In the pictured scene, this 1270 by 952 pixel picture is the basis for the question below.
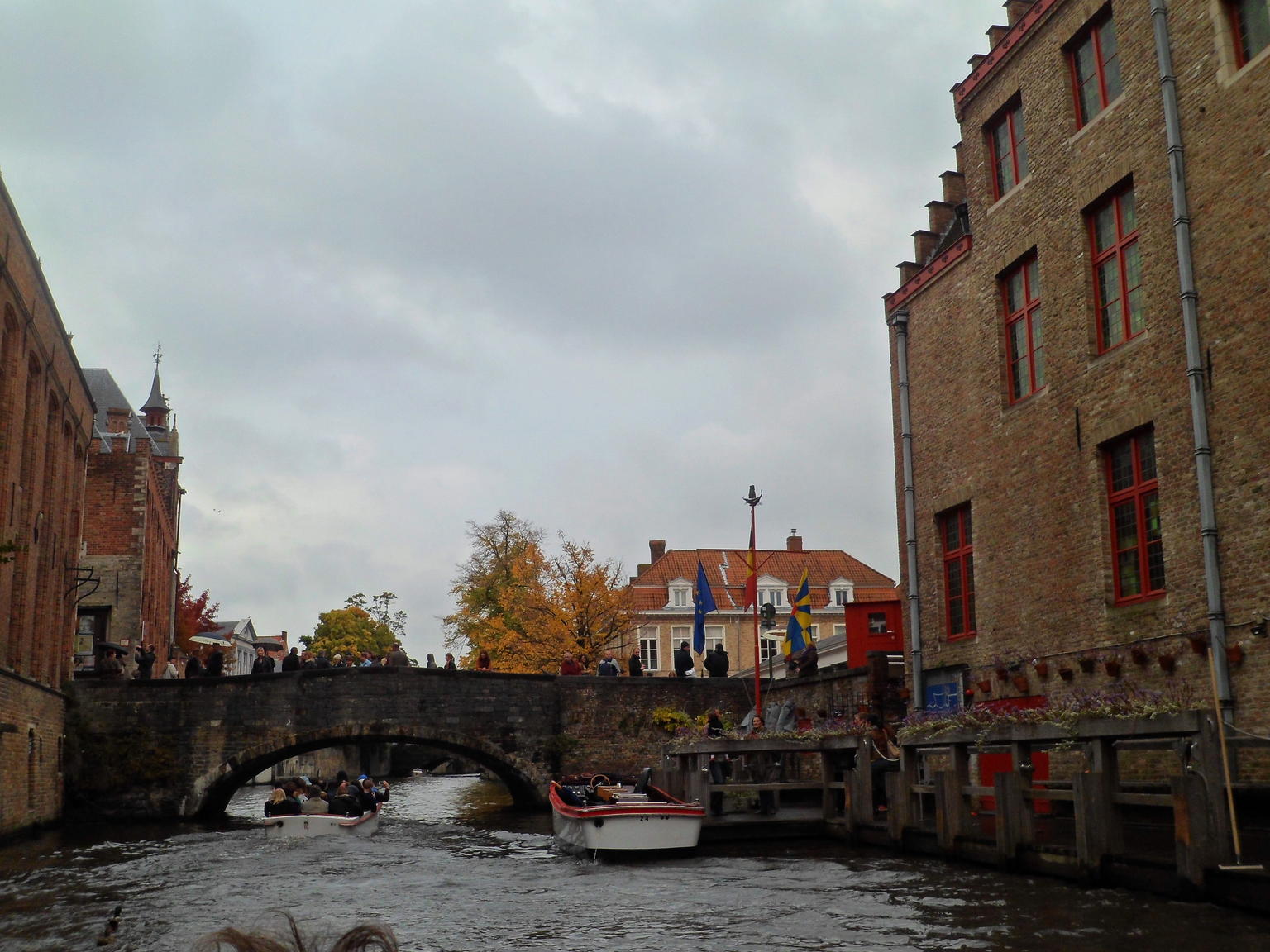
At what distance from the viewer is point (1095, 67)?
18125 millimetres

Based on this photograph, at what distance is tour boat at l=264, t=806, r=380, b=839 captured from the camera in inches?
960

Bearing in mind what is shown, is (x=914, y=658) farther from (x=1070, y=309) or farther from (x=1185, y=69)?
(x=1185, y=69)

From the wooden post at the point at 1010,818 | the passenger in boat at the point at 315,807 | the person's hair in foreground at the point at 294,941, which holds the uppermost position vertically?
the person's hair in foreground at the point at 294,941

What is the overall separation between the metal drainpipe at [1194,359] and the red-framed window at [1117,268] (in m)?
1.06

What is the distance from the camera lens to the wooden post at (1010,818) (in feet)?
46.8

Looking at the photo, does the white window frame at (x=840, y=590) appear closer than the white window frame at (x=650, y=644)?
No

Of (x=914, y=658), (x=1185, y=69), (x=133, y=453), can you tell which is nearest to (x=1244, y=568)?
(x=1185, y=69)

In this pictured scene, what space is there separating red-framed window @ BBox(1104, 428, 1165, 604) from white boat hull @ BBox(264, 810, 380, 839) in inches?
605

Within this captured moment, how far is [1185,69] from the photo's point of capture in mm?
15930

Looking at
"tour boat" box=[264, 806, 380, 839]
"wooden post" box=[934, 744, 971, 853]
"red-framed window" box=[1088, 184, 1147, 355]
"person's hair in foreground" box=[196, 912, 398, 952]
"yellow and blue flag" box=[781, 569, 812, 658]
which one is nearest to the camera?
"person's hair in foreground" box=[196, 912, 398, 952]

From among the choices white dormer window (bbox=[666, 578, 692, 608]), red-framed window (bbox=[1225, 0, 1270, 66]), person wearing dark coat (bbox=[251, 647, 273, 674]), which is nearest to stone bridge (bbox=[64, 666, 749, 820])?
person wearing dark coat (bbox=[251, 647, 273, 674])

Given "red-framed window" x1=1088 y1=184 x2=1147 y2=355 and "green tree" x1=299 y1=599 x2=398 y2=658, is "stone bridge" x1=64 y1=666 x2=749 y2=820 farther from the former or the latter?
"green tree" x1=299 y1=599 x2=398 y2=658

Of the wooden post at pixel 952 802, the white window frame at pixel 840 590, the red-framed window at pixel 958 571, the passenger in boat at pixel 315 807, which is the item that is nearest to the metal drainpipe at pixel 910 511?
the red-framed window at pixel 958 571

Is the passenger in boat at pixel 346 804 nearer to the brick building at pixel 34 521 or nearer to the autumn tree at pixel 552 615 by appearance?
the brick building at pixel 34 521
